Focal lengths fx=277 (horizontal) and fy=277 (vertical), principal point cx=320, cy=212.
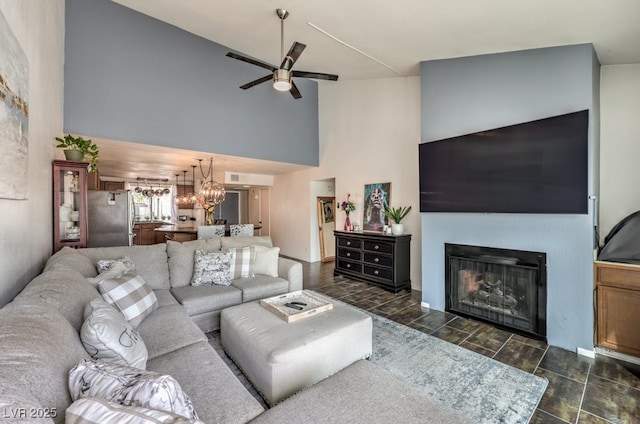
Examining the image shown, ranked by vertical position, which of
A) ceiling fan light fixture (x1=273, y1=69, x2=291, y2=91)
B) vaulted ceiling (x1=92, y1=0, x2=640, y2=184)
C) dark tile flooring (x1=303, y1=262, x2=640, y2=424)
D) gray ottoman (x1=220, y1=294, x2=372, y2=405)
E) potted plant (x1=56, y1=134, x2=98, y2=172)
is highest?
vaulted ceiling (x1=92, y1=0, x2=640, y2=184)

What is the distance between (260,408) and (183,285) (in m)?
2.26

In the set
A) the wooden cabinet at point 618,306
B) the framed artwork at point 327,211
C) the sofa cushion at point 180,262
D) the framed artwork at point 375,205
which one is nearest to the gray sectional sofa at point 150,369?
the sofa cushion at point 180,262

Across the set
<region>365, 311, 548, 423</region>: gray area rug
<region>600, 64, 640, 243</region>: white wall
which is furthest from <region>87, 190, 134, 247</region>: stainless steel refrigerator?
<region>600, 64, 640, 243</region>: white wall

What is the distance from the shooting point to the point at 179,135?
4348mm

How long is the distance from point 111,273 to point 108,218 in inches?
79.8

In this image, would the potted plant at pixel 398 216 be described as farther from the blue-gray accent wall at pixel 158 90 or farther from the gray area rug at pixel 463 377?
the blue-gray accent wall at pixel 158 90

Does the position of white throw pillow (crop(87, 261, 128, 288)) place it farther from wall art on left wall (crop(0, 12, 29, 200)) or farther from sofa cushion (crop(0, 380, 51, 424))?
sofa cushion (crop(0, 380, 51, 424))

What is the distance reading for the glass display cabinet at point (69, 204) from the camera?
2.87 m

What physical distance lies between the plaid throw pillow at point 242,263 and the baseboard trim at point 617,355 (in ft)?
11.8

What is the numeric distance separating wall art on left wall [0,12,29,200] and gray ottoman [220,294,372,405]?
1681mm

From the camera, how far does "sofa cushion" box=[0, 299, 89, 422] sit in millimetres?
803

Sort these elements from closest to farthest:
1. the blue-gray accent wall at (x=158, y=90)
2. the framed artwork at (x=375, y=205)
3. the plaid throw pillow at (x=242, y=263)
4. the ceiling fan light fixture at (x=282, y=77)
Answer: the ceiling fan light fixture at (x=282, y=77) → the plaid throw pillow at (x=242, y=263) → the blue-gray accent wall at (x=158, y=90) → the framed artwork at (x=375, y=205)

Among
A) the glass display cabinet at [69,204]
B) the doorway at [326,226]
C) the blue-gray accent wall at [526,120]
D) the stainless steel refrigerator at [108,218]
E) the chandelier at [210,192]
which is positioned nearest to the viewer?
the blue-gray accent wall at [526,120]

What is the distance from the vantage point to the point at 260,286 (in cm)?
318
